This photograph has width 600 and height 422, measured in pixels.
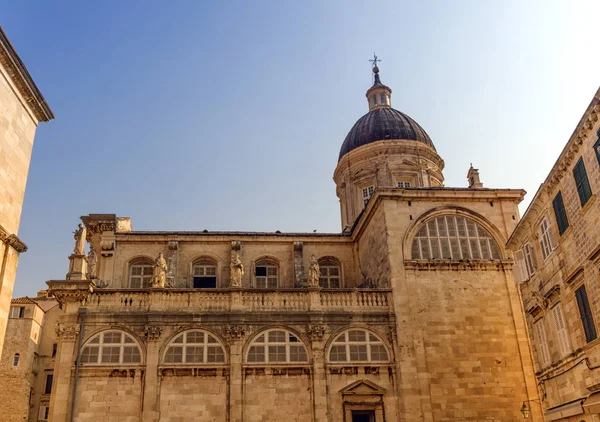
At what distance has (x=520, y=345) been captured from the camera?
88.1ft

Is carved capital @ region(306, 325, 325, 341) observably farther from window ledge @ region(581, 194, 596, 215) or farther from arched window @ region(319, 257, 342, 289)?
window ledge @ region(581, 194, 596, 215)

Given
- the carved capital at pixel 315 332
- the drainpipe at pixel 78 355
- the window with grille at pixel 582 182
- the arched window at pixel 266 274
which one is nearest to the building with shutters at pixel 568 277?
the window with grille at pixel 582 182

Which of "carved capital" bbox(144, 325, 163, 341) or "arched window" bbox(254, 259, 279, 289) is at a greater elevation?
"arched window" bbox(254, 259, 279, 289)

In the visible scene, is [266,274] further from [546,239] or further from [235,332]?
[546,239]

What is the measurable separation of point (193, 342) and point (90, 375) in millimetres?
4291

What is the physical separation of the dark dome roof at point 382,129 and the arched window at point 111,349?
2076 centimetres

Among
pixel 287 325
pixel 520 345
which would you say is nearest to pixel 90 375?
pixel 287 325

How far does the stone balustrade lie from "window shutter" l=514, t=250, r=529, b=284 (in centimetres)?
592

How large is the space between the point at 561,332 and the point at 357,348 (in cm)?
921

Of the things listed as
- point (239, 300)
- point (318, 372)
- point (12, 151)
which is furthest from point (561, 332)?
point (12, 151)

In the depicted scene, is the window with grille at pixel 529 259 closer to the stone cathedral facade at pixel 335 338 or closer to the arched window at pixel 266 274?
the stone cathedral facade at pixel 335 338

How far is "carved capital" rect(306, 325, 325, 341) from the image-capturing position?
26.4 m

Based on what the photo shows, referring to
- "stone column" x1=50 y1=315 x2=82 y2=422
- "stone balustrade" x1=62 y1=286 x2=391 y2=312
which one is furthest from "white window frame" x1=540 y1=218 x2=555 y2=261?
"stone column" x1=50 y1=315 x2=82 y2=422

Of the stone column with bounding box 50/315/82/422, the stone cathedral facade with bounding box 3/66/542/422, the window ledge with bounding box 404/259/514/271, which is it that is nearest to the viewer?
the stone column with bounding box 50/315/82/422
